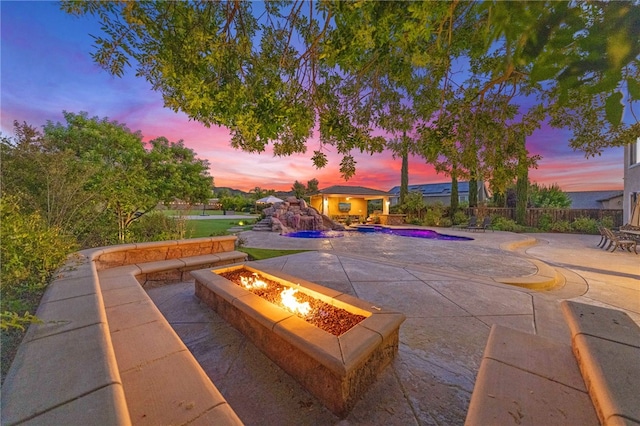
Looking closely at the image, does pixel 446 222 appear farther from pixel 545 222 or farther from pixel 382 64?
pixel 382 64

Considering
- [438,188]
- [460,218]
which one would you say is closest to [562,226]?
[460,218]

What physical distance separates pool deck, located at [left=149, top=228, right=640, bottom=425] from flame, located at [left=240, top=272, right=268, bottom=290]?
0.66 m

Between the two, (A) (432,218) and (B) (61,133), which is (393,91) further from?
(A) (432,218)

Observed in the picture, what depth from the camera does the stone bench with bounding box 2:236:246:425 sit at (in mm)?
1122

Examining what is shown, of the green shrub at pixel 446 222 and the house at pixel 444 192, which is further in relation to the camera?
the house at pixel 444 192

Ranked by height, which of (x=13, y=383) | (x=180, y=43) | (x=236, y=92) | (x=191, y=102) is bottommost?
(x=13, y=383)

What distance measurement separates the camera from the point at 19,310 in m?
2.15

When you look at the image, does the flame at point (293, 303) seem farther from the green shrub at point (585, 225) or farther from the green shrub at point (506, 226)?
the green shrub at point (585, 225)

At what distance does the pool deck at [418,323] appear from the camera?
201 cm

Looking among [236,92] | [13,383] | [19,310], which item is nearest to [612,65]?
[236,92]

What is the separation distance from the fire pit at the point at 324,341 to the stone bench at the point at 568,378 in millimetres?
909

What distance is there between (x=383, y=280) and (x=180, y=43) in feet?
16.7

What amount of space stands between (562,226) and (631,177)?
4.00 metres

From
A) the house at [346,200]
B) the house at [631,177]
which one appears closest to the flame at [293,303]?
the house at [631,177]
